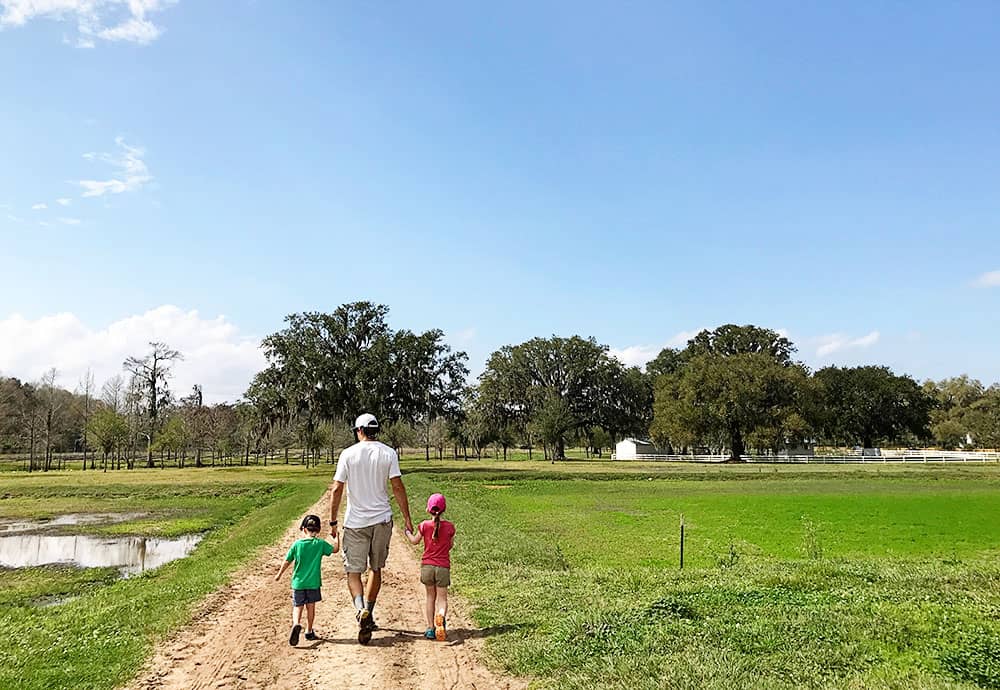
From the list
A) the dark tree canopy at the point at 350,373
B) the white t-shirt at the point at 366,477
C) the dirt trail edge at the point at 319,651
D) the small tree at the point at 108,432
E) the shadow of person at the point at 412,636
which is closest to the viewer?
the dirt trail edge at the point at 319,651

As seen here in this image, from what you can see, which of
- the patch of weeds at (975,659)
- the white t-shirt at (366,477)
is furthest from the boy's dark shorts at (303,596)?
the patch of weeds at (975,659)

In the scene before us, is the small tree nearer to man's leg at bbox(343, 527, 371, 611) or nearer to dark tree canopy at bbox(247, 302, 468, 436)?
dark tree canopy at bbox(247, 302, 468, 436)

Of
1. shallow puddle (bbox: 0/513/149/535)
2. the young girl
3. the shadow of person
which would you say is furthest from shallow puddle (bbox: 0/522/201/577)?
the young girl

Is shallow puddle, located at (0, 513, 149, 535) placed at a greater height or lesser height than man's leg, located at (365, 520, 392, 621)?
lesser

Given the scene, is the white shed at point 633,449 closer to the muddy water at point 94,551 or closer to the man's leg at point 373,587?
the muddy water at point 94,551

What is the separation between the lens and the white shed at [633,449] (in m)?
108

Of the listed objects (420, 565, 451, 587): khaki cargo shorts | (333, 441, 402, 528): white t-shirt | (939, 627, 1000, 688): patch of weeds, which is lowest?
(939, 627, 1000, 688): patch of weeds

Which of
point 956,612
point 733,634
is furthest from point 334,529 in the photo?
point 956,612

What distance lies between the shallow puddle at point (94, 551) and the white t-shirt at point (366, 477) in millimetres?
10790

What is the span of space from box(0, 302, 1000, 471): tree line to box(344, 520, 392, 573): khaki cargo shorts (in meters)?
49.1

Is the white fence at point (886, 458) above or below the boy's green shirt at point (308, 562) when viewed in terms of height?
below

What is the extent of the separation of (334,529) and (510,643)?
2.46 meters

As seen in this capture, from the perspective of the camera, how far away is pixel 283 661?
7.80 meters

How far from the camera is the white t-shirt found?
337 inches
